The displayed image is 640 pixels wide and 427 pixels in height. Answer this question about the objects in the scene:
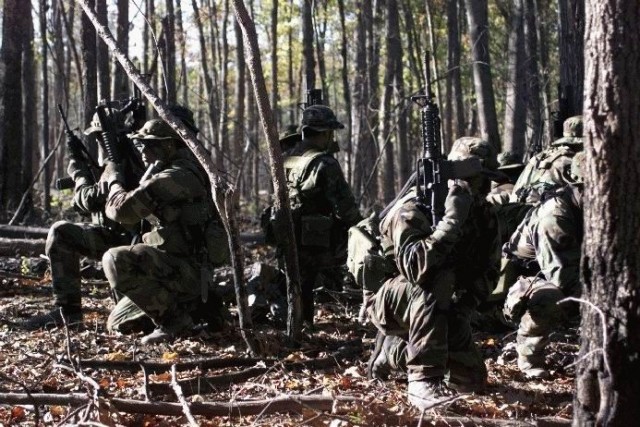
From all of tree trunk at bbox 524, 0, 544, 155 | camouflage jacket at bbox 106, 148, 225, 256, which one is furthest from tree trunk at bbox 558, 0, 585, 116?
camouflage jacket at bbox 106, 148, 225, 256

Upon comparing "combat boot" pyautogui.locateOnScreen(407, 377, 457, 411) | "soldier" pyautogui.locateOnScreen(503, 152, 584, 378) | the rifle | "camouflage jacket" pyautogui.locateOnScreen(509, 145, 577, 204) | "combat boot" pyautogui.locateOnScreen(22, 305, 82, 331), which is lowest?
"combat boot" pyautogui.locateOnScreen(407, 377, 457, 411)

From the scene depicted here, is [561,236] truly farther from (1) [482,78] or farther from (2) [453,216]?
(1) [482,78]

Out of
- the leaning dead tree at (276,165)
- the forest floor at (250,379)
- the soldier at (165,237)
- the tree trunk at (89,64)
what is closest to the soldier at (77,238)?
the forest floor at (250,379)

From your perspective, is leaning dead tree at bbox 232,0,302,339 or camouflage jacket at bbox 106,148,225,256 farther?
camouflage jacket at bbox 106,148,225,256

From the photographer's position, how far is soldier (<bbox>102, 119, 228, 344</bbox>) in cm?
780

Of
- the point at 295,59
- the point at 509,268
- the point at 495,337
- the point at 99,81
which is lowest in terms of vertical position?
the point at 495,337

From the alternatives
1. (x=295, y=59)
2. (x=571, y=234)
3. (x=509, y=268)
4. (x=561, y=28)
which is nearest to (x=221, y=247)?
(x=509, y=268)

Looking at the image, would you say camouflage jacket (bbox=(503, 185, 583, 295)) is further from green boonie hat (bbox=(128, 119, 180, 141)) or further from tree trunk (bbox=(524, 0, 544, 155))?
tree trunk (bbox=(524, 0, 544, 155))

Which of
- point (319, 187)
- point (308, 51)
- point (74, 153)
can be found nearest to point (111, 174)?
point (74, 153)

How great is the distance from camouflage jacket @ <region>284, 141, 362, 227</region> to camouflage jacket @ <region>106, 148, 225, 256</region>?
85 centimetres

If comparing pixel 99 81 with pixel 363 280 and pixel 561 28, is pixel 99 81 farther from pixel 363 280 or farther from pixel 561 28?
pixel 363 280

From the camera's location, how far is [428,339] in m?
5.71

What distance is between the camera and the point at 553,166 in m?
8.39

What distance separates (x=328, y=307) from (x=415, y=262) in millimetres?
4145
